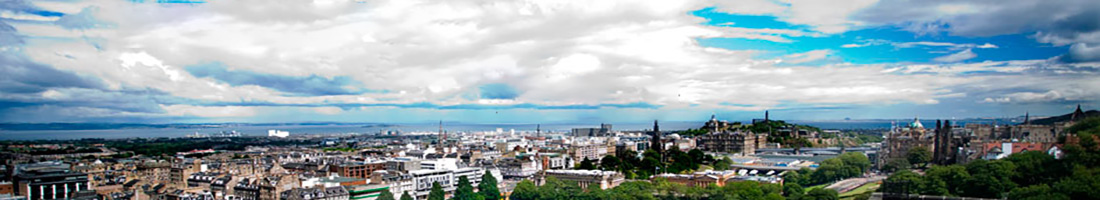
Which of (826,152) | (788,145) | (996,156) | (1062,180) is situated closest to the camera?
(1062,180)

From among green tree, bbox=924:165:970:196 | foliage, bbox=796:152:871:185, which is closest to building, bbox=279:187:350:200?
foliage, bbox=796:152:871:185

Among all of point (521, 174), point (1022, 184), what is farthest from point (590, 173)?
point (1022, 184)

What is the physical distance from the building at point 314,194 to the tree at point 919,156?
36.2 m

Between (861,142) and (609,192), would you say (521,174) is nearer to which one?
(609,192)

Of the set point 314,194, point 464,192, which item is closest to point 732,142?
point 464,192

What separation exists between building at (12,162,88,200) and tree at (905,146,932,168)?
163ft

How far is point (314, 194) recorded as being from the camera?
37375mm

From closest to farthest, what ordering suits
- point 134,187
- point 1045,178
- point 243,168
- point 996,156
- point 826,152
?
point 1045,178
point 996,156
point 134,187
point 243,168
point 826,152

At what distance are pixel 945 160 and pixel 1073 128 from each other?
31.8 feet

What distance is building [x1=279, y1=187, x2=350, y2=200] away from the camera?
37000mm

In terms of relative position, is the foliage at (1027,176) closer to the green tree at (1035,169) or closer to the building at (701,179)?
the green tree at (1035,169)

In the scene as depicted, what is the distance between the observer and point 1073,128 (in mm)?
34688

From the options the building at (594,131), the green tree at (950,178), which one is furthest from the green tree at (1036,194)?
the building at (594,131)

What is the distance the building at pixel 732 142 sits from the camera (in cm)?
7556
